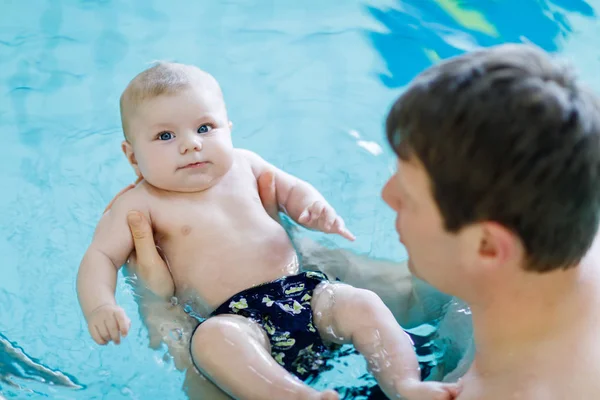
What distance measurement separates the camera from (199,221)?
1.79 meters

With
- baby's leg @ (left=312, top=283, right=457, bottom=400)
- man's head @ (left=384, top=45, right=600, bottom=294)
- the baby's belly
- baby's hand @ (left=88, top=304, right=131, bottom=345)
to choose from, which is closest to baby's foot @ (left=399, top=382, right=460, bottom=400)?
baby's leg @ (left=312, top=283, right=457, bottom=400)

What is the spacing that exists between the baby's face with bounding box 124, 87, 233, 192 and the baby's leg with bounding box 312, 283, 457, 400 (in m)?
0.40

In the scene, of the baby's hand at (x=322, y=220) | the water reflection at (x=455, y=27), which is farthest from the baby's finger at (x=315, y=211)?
the water reflection at (x=455, y=27)

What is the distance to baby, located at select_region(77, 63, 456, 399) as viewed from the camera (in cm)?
151

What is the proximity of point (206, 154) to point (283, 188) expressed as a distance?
248 mm

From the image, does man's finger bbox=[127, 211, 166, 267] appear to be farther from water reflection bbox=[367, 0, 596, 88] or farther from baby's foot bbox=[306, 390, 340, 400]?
water reflection bbox=[367, 0, 596, 88]

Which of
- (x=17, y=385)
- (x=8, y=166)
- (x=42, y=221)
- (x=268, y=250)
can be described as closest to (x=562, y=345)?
(x=268, y=250)

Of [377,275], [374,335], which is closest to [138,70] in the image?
[377,275]

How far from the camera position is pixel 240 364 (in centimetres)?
147

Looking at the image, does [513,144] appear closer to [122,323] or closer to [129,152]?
[122,323]

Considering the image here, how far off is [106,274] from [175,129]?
36cm

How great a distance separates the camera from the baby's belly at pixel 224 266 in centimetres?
172

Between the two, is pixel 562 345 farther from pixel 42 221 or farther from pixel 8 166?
pixel 8 166

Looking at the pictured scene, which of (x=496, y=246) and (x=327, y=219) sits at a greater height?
(x=496, y=246)
